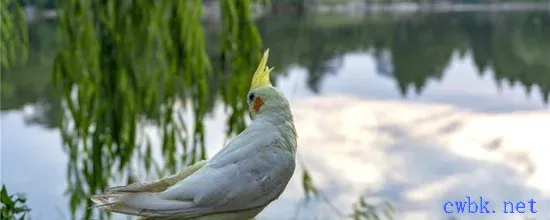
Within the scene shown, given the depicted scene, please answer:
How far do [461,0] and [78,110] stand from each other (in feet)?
34.5

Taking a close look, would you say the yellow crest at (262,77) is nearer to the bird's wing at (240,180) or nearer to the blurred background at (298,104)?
the bird's wing at (240,180)

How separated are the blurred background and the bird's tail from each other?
41 cm

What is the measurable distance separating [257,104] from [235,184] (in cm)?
6

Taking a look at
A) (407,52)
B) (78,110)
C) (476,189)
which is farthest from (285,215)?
(407,52)

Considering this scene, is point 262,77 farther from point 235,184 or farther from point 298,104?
point 298,104

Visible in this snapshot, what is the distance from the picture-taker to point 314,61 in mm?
5430

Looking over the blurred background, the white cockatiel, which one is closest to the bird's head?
the white cockatiel

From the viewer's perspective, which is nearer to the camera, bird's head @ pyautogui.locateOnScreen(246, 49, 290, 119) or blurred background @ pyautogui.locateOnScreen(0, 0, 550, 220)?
bird's head @ pyautogui.locateOnScreen(246, 49, 290, 119)

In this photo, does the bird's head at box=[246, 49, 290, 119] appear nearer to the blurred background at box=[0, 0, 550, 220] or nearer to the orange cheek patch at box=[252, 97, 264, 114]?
the orange cheek patch at box=[252, 97, 264, 114]

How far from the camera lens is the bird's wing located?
17.0 inches

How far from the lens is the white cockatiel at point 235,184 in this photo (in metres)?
0.43

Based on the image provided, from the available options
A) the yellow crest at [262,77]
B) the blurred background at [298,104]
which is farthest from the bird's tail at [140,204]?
the blurred background at [298,104]

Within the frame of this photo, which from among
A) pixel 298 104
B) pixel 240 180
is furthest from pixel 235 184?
pixel 298 104

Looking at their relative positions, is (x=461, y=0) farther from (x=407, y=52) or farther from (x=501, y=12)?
(x=407, y=52)
